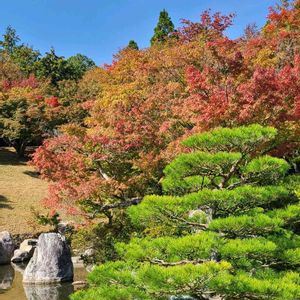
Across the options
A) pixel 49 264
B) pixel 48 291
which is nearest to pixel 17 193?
pixel 49 264

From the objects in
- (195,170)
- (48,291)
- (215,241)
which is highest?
(195,170)

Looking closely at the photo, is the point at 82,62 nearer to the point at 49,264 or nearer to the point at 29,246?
the point at 29,246

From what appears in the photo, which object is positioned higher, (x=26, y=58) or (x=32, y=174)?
(x=26, y=58)

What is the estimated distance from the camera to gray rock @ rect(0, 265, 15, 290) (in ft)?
39.8

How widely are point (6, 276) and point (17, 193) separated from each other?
11.2m

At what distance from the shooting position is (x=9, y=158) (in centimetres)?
3134

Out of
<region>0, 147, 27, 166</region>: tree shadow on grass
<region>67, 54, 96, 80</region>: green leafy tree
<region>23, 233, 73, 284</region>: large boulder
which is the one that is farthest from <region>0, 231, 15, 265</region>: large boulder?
<region>67, 54, 96, 80</region>: green leafy tree

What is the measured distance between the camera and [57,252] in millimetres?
12508

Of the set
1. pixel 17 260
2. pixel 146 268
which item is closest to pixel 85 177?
pixel 17 260

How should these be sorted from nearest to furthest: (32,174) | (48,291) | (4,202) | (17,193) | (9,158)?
(48,291), (4,202), (17,193), (32,174), (9,158)

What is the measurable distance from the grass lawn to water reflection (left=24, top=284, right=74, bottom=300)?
286 inches

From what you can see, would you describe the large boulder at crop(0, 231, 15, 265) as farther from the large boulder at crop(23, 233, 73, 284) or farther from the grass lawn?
the large boulder at crop(23, 233, 73, 284)

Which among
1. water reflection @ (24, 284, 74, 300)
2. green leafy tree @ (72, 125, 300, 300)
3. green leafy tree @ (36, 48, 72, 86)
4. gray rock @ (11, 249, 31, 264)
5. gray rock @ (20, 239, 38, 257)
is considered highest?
green leafy tree @ (36, 48, 72, 86)

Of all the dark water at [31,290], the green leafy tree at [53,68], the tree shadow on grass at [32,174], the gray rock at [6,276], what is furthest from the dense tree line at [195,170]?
the green leafy tree at [53,68]
